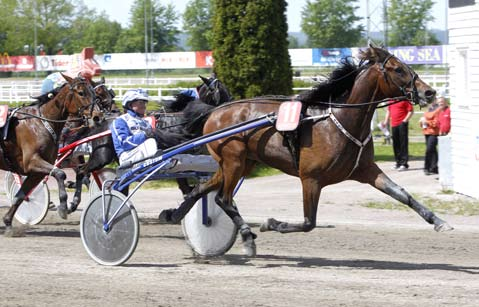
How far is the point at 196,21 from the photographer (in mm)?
73438

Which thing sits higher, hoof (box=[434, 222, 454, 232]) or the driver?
the driver

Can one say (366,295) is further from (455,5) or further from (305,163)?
(455,5)

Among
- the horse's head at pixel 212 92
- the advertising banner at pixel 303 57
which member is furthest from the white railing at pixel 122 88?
the horse's head at pixel 212 92

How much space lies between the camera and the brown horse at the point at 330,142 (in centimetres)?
823

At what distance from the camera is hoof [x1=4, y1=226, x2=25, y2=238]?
10.8 meters

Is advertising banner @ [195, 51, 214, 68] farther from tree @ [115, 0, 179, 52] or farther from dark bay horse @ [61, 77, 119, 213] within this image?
dark bay horse @ [61, 77, 119, 213]

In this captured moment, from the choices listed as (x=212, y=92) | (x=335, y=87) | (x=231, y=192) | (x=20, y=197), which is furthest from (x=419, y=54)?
(x=231, y=192)

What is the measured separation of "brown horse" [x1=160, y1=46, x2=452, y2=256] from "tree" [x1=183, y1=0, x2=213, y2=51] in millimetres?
61730

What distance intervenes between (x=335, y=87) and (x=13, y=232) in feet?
14.3

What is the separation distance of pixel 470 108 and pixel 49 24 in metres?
59.8

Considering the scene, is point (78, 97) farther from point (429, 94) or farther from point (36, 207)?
point (429, 94)

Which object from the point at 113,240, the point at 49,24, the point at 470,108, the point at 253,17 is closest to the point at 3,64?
the point at 49,24

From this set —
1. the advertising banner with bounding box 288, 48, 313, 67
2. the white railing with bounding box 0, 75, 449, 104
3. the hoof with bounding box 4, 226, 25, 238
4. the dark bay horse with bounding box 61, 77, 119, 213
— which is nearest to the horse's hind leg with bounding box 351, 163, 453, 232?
the dark bay horse with bounding box 61, 77, 119, 213

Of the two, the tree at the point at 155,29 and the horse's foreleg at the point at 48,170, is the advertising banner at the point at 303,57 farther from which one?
the horse's foreleg at the point at 48,170
